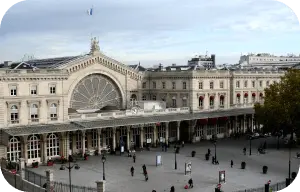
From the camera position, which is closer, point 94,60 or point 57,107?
point 57,107

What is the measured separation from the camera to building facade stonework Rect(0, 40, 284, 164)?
48.9 m

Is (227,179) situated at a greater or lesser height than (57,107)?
lesser

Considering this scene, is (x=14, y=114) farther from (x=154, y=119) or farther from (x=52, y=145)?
(x=154, y=119)

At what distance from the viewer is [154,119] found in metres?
58.8

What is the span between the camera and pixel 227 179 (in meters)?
41.4

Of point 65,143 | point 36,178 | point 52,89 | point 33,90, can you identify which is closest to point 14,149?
point 65,143

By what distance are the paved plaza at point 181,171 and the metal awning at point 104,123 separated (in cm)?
395

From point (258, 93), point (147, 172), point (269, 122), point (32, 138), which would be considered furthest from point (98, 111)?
point (258, 93)

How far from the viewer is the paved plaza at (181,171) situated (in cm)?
3906

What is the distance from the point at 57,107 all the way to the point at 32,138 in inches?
193

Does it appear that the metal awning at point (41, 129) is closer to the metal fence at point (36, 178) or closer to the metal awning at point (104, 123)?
the metal awning at point (104, 123)

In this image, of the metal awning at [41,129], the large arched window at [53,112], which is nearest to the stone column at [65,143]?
the metal awning at [41,129]

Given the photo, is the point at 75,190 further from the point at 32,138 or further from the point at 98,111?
the point at 98,111


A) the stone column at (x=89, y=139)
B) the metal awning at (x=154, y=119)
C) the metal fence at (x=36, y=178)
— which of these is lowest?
the metal fence at (x=36, y=178)
